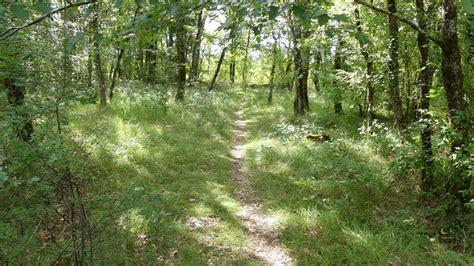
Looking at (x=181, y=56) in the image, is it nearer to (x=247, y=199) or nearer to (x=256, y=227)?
(x=247, y=199)

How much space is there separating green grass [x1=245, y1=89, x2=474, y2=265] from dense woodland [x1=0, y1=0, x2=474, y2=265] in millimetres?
32

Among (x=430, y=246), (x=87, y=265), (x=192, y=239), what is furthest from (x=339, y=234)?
(x=87, y=265)

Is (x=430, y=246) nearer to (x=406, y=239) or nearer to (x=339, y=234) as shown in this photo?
(x=406, y=239)

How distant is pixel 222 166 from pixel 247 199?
1805 mm

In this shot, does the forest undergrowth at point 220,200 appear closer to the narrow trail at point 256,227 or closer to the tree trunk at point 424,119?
the narrow trail at point 256,227

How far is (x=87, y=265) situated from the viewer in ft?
12.4

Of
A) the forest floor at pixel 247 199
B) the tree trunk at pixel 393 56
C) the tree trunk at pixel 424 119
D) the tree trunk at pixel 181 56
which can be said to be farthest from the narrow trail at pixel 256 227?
the tree trunk at pixel 181 56

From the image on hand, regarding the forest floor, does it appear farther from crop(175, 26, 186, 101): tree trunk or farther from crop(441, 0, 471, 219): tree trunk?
crop(175, 26, 186, 101): tree trunk

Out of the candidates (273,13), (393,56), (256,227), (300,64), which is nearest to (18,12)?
(273,13)

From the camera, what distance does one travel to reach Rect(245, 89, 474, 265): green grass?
16.3ft

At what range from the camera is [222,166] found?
875cm

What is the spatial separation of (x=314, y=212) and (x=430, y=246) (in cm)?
189

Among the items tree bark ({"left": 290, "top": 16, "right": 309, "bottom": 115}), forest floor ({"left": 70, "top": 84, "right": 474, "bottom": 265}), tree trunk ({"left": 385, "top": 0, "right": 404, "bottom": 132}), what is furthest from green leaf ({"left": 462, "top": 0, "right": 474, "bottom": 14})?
tree bark ({"left": 290, "top": 16, "right": 309, "bottom": 115})

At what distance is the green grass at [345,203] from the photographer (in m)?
4.98
